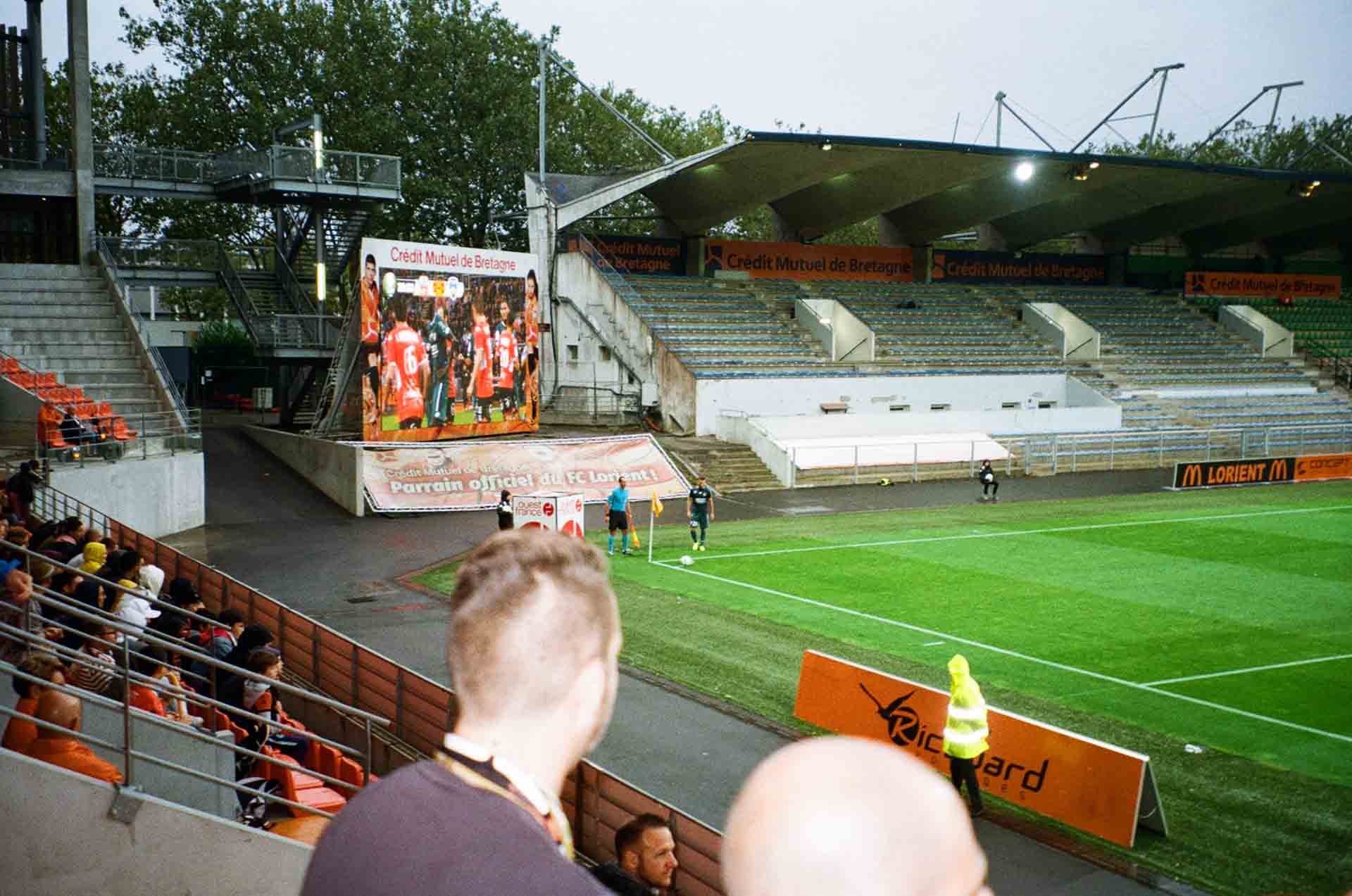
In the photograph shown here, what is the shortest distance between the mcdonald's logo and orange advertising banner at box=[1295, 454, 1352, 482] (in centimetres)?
25

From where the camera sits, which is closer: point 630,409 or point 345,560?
point 345,560

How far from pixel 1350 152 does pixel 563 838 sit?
102225mm

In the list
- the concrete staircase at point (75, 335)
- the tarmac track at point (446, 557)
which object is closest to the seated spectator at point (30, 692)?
the tarmac track at point (446, 557)

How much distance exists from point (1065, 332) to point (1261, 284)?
61.8 feet

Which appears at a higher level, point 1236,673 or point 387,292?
point 387,292

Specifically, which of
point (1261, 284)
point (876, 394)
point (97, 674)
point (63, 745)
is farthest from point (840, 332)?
point (63, 745)

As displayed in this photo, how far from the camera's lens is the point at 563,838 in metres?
1.75

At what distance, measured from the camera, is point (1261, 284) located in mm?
62219

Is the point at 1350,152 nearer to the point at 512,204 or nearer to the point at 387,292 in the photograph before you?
the point at 512,204

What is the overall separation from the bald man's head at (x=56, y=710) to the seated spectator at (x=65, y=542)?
6.70 metres

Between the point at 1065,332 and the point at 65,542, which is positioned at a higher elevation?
the point at 1065,332

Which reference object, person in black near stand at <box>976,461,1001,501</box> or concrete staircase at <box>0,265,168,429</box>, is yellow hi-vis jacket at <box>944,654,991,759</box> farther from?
person in black near stand at <box>976,461,1001,501</box>

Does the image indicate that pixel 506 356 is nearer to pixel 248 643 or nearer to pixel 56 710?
pixel 248 643

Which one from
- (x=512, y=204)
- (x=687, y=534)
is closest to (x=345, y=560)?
(x=687, y=534)
